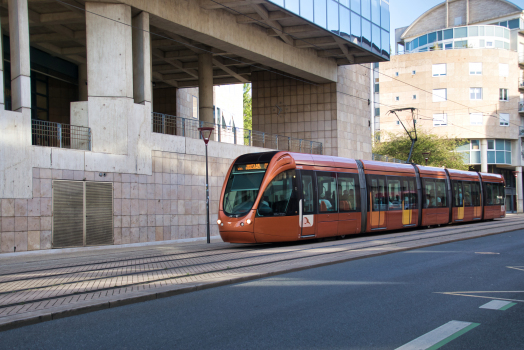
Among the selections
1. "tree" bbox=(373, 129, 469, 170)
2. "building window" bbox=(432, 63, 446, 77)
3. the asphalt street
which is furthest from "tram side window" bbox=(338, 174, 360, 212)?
"building window" bbox=(432, 63, 446, 77)

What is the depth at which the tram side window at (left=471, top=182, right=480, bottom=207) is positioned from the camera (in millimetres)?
29000

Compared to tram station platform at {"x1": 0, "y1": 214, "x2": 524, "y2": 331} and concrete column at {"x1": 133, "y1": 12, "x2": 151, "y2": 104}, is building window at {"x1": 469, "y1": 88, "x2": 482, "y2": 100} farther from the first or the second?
tram station platform at {"x1": 0, "y1": 214, "x2": 524, "y2": 331}

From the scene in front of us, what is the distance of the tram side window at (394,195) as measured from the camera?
21.6 meters

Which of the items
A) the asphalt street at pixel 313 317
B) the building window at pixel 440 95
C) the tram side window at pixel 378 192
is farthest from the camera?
the building window at pixel 440 95

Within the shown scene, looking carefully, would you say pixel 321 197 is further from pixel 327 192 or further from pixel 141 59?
pixel 141 59

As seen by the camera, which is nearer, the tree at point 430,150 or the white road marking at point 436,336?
the white road marking at point 436,336

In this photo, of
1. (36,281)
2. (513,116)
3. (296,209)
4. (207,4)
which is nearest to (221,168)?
(207,4)

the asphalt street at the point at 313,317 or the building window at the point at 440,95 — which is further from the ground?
the building window at the point at 440,95

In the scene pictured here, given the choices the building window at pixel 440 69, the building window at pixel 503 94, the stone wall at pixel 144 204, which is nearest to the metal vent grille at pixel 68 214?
the stone wall at pixel 144 204

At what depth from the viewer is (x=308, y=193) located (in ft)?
55.7

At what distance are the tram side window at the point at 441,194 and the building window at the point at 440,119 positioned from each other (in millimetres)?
33565

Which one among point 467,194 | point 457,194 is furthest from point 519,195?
point 457,194

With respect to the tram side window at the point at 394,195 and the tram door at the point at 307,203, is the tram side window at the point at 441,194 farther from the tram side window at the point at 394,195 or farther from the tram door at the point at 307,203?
the tram door at the point at 307,203

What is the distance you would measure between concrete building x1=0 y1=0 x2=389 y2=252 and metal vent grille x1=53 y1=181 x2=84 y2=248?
37mm
